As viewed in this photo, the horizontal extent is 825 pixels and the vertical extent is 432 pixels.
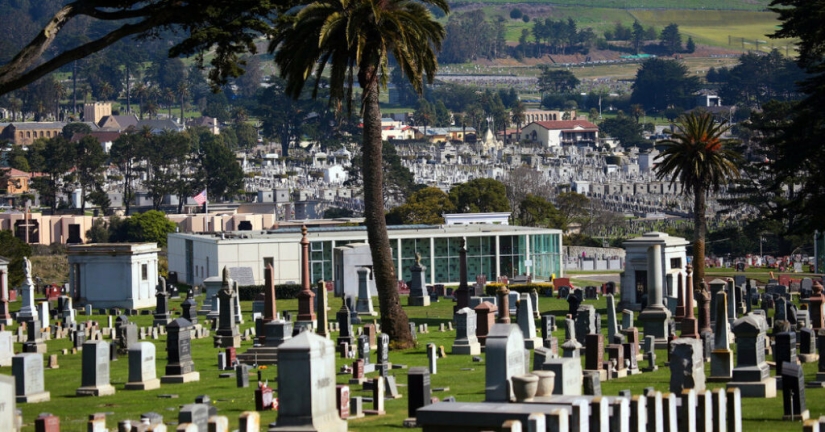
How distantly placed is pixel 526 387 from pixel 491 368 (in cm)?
70

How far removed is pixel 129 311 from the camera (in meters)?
59.2

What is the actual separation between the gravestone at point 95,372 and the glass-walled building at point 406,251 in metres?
42.5

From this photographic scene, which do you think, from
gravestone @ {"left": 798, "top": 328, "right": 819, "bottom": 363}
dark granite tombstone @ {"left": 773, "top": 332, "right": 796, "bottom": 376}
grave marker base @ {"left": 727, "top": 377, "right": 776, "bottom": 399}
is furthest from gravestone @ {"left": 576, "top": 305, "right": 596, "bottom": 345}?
grave marker base @ {"left": 727, "top": 377, "right": 776, "bottom": 399}

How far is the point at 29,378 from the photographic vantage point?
27609mm

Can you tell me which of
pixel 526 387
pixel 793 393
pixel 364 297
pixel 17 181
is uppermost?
pixel 17 181

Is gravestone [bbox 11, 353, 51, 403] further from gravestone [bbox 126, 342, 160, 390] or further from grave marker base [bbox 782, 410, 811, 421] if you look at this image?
grave marker base [bbox 782, 410, 811, 421]

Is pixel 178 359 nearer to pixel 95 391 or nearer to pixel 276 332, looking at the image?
pixel 95 391

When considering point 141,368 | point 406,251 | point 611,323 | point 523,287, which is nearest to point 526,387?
point 141,368

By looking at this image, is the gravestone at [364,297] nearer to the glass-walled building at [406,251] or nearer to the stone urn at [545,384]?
the glass-walled building at [406,251]

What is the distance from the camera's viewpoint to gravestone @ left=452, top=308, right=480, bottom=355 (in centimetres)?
3634

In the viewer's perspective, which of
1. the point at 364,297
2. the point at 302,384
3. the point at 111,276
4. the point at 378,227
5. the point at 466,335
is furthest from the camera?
the point at 111,276

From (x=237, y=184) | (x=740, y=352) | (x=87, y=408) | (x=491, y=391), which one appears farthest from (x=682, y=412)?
(x=237, y=184)

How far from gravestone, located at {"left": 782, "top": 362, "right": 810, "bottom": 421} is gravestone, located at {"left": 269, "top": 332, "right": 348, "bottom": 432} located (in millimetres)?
7732

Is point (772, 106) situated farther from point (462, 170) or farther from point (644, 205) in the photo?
point (462, 170)
